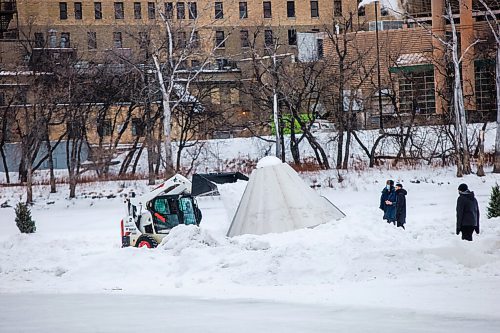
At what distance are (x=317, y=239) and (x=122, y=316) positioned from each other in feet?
22.9

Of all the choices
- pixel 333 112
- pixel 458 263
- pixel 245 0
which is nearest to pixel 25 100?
pixel 333 112

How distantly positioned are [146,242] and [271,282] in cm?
873

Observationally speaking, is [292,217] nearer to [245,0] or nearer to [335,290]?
[335,290]

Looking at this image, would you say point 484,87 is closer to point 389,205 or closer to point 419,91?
point 419,91

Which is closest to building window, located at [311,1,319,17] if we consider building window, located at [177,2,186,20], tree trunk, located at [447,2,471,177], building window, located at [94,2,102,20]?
building window, located at [177,2,186,20]

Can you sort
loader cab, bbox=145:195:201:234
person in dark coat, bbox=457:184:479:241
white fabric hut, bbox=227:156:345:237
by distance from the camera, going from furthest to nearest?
loader cab, bbox=145:195:201:234 → white fabric hut, bbox=227:156:345:237 → person in dark coat, bbox=457:184:479:241

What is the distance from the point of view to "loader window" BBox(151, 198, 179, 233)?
90.7ft

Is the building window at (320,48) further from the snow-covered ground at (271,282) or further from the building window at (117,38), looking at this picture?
the snow-covered ground at (271,282)

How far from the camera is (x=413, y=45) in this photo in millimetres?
69938

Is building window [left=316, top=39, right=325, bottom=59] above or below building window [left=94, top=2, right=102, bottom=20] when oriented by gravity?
below

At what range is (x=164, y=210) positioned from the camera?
27.9 metres

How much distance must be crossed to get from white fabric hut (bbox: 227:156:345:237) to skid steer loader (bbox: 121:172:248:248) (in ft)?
7.62

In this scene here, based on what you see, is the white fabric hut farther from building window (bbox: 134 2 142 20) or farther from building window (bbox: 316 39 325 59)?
building window (bbox: 134 2 142 20)

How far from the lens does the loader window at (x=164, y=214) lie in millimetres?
27641
